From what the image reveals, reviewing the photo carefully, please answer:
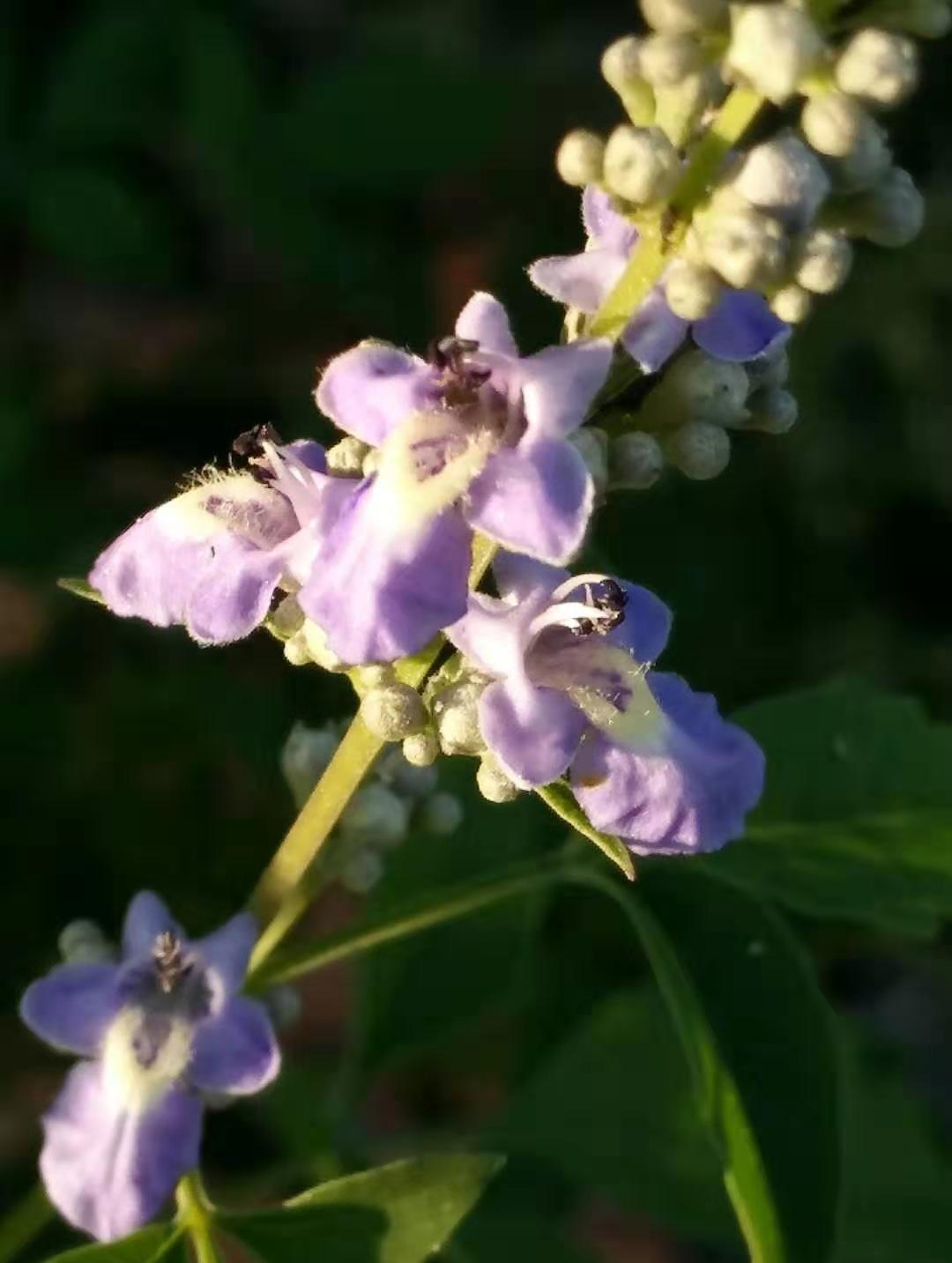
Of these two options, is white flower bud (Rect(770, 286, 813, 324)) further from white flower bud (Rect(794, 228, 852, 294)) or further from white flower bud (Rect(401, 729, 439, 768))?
white flower bud (Rect(401, 729, 439, 768))

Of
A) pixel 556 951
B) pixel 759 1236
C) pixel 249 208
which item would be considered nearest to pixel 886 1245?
pixel 556 951

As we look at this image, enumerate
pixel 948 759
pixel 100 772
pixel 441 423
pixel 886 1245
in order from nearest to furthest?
pixel 441 423 → pixel 948 759 → pixel 886 1245 → pixel 100 772

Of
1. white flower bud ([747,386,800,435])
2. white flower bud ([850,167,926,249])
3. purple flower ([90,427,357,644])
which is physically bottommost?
purple flower ([90,427,357,644])

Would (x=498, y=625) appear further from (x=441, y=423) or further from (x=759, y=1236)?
(x=759, y=1236)

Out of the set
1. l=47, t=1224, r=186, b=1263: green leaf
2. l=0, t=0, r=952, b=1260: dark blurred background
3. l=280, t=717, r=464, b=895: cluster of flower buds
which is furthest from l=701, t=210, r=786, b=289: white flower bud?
l=0, t=0, r=952, b=1260: dark blurred background

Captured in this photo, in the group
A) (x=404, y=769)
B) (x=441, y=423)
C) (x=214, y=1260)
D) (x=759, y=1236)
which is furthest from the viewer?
(x=404, y=769)

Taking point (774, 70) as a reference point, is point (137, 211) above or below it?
below

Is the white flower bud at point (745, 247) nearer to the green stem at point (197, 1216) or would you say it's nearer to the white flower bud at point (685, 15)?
the white flower bud at point (685, 15)

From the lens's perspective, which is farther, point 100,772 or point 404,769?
point 100,772

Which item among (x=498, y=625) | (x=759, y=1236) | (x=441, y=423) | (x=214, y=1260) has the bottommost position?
(x=214, y=1260)
